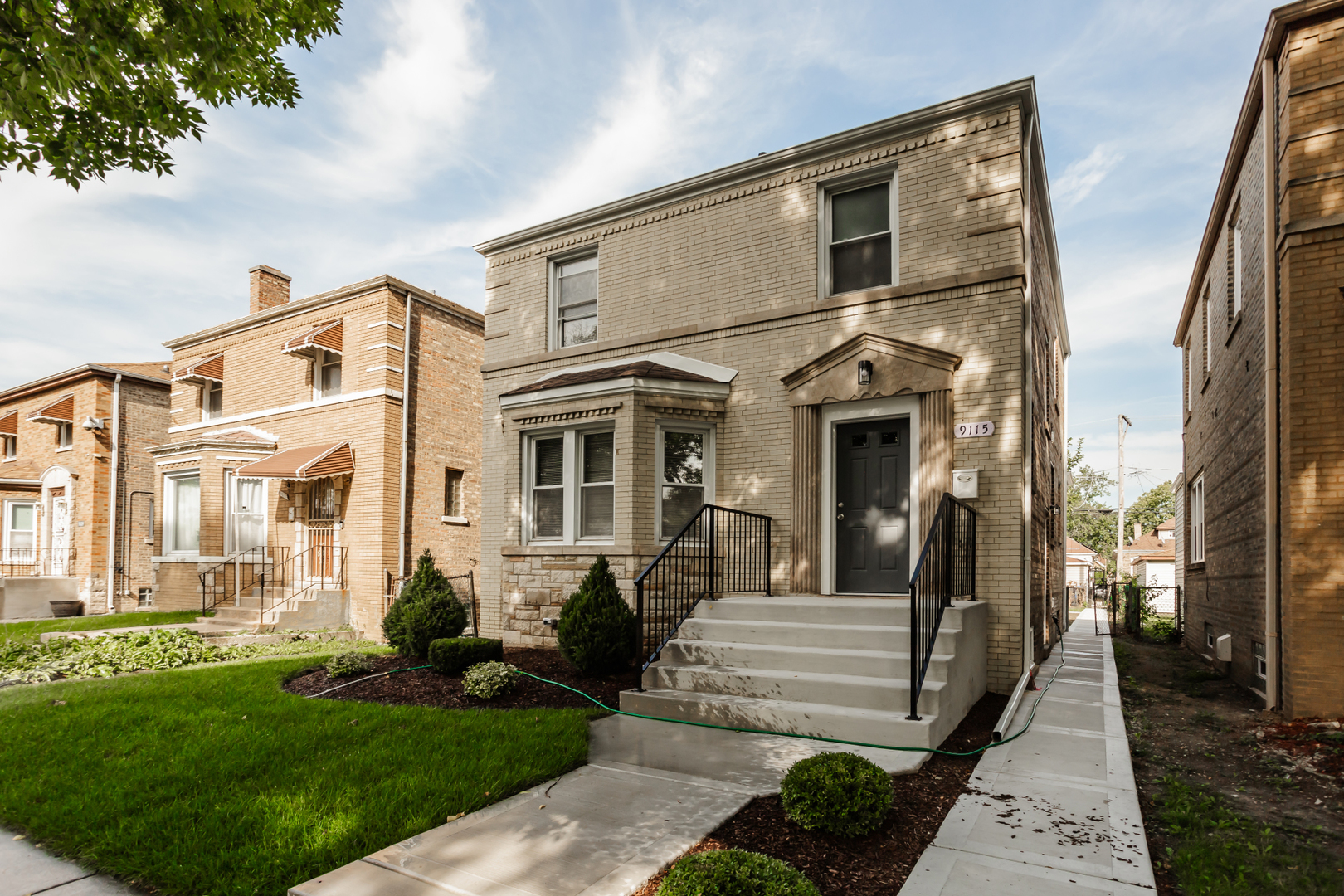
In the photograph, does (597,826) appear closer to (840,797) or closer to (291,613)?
(840,797)

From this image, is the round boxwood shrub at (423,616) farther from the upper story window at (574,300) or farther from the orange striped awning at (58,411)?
the orange striped awning at (58,411)

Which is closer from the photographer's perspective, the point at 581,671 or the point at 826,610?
the point at 826,610

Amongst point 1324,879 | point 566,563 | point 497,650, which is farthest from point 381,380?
point 1324,879

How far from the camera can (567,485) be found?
982cm

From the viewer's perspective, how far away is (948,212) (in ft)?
27.2

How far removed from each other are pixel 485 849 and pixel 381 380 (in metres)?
12.3

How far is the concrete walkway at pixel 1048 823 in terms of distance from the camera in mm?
3320

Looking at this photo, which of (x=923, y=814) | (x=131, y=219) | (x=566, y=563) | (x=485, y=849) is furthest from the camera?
(x=131, y=219)

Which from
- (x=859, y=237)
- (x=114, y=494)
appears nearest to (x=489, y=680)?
(x=859, y=237)

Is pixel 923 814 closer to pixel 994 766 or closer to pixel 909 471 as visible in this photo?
pixel 994 766

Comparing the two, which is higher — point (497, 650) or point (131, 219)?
point (131, 219)

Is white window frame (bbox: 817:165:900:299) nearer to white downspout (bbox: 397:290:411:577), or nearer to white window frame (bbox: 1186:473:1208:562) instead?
white window frame (bbox: 1186:473:1208:562)

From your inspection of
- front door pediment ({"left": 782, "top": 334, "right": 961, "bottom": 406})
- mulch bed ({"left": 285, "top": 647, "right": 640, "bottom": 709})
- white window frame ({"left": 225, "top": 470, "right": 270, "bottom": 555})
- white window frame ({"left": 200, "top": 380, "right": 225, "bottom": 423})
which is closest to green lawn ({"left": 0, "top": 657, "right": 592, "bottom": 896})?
mulch bed ({"left": 285, "top": 647, "right": 640, "bottom": 709})

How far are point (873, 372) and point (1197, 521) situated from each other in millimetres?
9606
